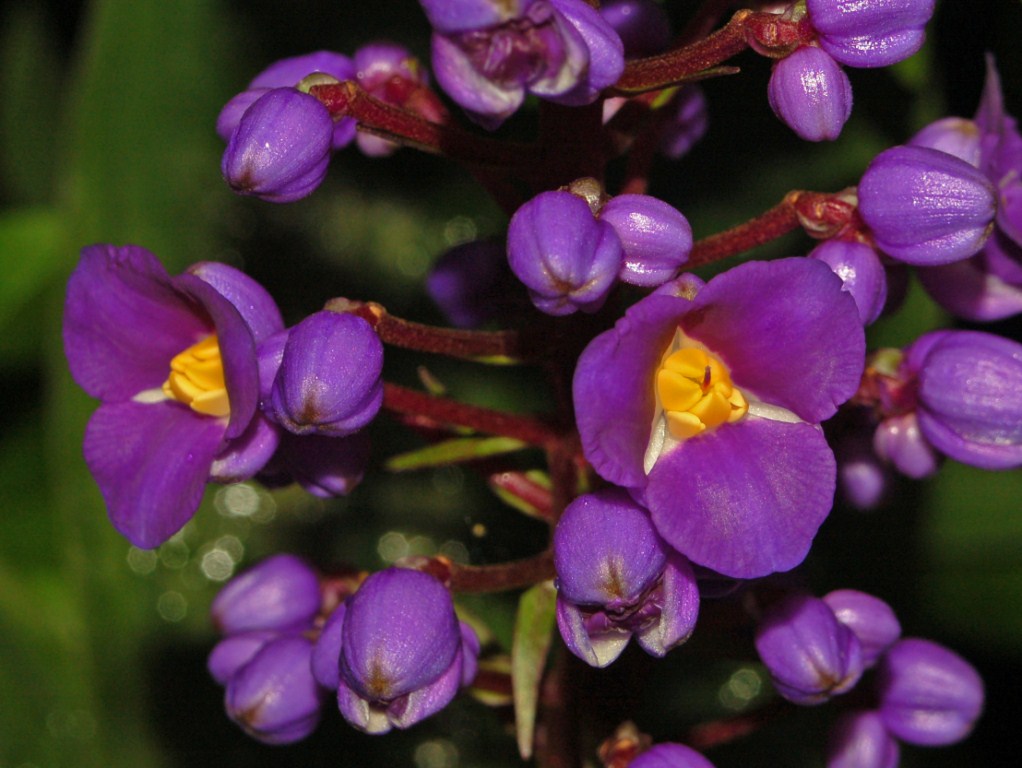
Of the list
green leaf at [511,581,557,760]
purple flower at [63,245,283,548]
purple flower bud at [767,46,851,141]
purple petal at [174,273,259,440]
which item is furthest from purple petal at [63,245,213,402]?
purple flower bud at [767,46,851,141]

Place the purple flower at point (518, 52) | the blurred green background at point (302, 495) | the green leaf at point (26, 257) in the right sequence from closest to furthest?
1. the purple flower at point (518, 52)
2. the blurred green background at point (302, 495)
3. the green leaf at point (26, 257)

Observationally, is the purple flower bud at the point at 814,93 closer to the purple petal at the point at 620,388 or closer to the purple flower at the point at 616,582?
the purple petal at the point at 620,388

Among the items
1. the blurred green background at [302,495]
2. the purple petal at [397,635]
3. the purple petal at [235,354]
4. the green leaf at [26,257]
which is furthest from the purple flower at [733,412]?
the green leaf at [26,257]

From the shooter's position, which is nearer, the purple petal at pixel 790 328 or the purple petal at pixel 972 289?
the purple petal at pixel 790 328

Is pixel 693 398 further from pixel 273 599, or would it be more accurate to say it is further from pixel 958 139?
pixel 273 599

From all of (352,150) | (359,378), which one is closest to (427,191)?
(352,150)

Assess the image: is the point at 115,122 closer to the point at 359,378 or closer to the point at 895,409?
the point at 359,378
